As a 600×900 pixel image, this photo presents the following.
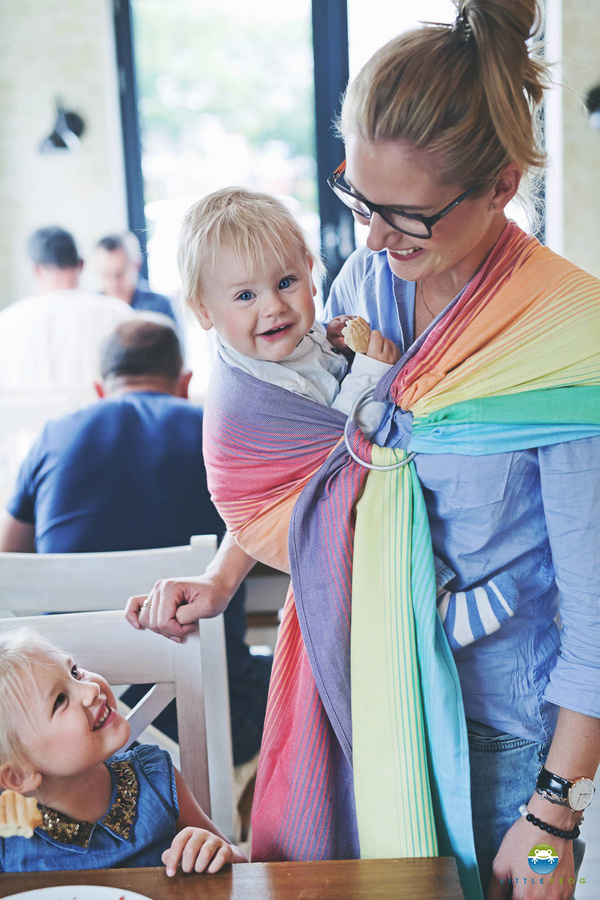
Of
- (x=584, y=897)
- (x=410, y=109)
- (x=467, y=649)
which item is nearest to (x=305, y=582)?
(x=467, y=649)

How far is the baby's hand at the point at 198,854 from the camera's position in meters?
0.95

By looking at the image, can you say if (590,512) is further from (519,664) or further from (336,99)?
(336,99)

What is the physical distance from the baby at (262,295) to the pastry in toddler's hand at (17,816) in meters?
0.61

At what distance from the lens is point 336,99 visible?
4914 millimetres

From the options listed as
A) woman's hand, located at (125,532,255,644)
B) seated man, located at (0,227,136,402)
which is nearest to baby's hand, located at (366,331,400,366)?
woman's hand, located at (125,532,255,644)

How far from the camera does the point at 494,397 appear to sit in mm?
969

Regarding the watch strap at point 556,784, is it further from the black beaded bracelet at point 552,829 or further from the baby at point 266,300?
the baby at point 266,300

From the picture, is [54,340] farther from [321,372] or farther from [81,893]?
[81,893]

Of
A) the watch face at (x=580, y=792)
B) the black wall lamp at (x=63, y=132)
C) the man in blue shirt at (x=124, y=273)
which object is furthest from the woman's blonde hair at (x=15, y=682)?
the black wall lamp at (x=63, y=132)

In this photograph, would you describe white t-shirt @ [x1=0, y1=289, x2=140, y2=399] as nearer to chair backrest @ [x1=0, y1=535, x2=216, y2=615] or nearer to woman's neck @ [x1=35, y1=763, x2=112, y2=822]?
chair backrest @ [x1=0, y1=535, x2=216, y2=615]

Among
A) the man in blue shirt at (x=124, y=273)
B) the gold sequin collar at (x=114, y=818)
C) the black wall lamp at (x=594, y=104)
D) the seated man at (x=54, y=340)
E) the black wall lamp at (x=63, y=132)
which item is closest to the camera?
the gold sequin collar at (x=114, y=818)

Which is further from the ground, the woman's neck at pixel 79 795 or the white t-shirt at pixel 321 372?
the white t-shirt at pixel 321 372

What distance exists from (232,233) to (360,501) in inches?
16.3

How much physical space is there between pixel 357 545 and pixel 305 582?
0.09m
